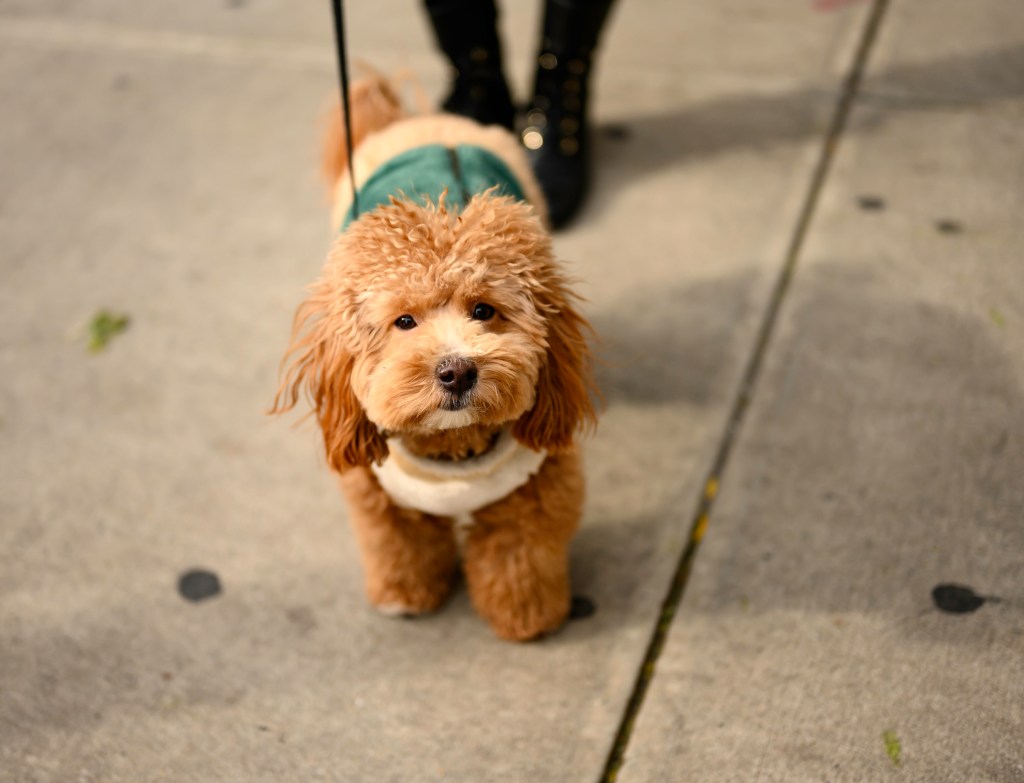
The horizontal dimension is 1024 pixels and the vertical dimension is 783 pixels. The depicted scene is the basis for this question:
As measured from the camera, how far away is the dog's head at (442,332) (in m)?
1.77

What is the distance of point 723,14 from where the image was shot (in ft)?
Answer: 14.2

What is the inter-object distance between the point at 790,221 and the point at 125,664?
8.35 feet

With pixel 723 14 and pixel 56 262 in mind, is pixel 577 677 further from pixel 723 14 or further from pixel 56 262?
pixel 723 14

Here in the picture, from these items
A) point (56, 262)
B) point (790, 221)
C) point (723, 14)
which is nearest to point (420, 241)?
point (790, 221)

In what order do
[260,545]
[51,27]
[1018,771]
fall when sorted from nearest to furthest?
1. [1018,771]
2. [260,545]
3. [51,27]

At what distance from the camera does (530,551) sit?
2182 millimetres

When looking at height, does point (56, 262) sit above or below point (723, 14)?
below

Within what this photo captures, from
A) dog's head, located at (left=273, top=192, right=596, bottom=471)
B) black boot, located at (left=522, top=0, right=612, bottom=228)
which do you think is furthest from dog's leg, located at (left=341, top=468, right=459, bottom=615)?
black boot, located at (left=522, top=0, right=612, bottom=228)

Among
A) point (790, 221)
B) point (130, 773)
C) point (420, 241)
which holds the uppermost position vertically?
point (420, 241)

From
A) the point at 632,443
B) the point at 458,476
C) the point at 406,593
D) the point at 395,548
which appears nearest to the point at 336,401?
the point at 458,476

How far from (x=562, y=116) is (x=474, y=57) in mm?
385

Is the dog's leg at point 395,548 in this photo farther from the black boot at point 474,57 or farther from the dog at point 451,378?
the black boot at point 474,57

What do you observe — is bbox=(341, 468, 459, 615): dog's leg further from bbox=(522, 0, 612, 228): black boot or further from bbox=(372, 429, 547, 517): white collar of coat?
bbox=(522, 0, 612, 228): black boot

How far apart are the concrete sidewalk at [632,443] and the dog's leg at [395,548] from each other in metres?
0.08
